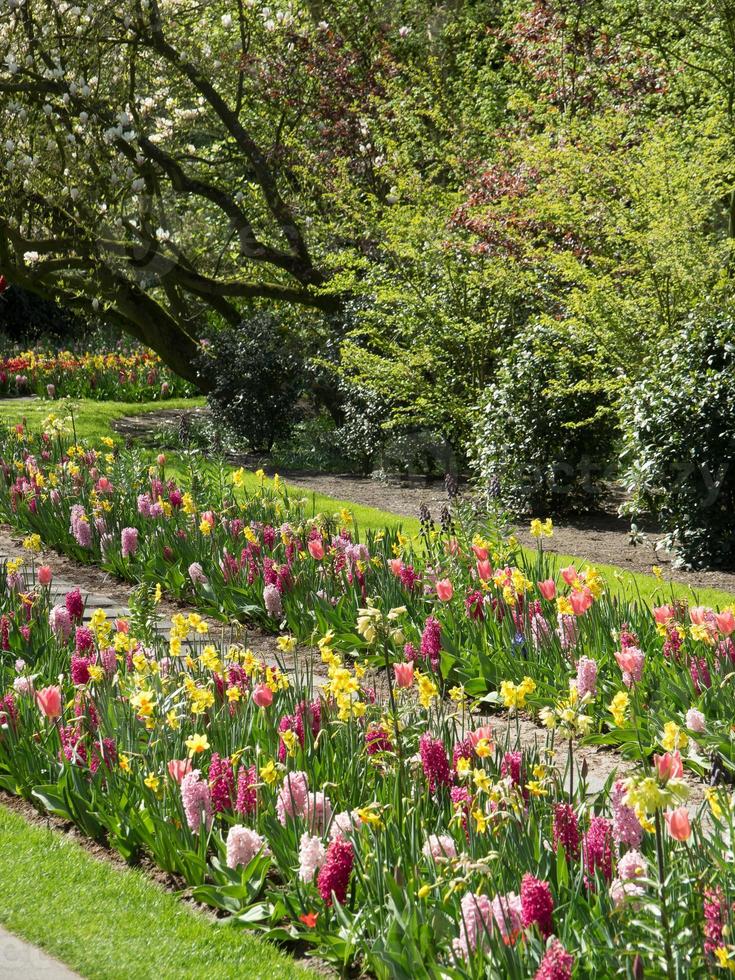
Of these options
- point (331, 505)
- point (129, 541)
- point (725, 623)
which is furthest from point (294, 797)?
point (331, 505)

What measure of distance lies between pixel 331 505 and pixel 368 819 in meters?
7.18

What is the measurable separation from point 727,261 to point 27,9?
25.7ft

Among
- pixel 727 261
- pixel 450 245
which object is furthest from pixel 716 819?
pixel 450 245

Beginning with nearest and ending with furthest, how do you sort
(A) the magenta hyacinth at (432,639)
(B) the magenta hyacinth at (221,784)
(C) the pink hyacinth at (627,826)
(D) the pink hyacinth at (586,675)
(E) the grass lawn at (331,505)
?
(C) the pink hyacinth at (627,826) → (B) the magenta hyacinth at (221,784) → (D) the pink hyacinth at (586,675) → (A) the magenta hyacinth at (432,639) → (E) the grass lawn at (331,505)

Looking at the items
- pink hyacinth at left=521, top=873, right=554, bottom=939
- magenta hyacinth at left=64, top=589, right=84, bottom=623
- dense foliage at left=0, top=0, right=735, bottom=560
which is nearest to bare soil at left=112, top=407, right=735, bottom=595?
dense foliage at left=0, top=0, right=735, bottom=560

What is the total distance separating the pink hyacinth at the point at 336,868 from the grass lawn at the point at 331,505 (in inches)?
96.5

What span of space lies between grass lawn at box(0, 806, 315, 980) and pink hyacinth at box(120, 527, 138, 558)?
10.8 feet

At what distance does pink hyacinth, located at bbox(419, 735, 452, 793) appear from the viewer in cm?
355

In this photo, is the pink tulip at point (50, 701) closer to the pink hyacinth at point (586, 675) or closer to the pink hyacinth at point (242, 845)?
the pink hyacinth at point (242, 845)

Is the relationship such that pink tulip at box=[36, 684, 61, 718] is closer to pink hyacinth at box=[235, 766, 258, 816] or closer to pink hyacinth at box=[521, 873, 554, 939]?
pink hyacinth at box=[235, 766, 258, 816]

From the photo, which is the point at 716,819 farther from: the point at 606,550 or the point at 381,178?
the point at 381,178

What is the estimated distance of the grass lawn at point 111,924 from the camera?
334 cm

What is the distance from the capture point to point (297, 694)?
14.6ft

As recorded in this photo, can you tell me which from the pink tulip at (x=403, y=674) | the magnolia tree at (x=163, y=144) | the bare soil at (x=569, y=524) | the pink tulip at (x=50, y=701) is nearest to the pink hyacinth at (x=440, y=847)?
the pink tulip at (x=403, y=674)
